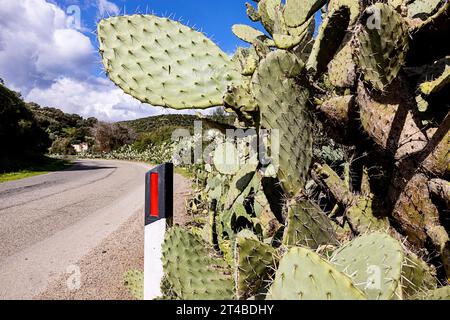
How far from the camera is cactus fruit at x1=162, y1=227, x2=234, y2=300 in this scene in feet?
5.78

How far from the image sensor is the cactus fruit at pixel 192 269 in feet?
5.78

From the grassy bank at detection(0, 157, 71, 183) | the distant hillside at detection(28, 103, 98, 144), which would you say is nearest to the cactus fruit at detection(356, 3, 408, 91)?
the grassy bank at detection(0, 157, 71, 183)

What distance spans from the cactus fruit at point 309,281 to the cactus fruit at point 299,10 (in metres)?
1.34

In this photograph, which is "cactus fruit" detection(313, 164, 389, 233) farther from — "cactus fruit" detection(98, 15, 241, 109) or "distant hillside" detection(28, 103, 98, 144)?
"distant hillside" detection(28, 103, 98, 144)

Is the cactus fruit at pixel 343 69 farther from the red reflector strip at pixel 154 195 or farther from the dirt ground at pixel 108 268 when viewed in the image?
the dirt ground at pixel 108 268

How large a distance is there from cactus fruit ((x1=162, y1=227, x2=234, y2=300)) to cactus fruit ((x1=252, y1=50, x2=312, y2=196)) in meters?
0.58

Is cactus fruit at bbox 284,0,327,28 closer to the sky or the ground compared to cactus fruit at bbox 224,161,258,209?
closer to the sky

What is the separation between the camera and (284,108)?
5.89ft

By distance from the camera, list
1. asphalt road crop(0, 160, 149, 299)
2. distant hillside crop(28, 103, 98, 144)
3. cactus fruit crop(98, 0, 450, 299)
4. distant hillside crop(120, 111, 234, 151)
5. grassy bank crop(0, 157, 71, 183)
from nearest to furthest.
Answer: cactus fruit crop(98, 0, 450, 299) < distant hillside crop(120, 111, 234, 151) < asphalt road crop(0, 160, 149, 299) < grassy bank crop(0, 157, 71, 183) < distant hillside crop(28, 103, 98, 144)

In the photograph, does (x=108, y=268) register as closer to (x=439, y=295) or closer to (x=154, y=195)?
(x=154, y=195)

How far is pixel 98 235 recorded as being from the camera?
516cm

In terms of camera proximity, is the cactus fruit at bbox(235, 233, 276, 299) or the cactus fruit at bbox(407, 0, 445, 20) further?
the cactus fruit at bbox(407, 0, 445, 20)

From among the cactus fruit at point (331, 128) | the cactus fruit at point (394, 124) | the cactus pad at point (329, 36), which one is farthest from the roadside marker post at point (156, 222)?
the cactus fruit at point (394, 124)

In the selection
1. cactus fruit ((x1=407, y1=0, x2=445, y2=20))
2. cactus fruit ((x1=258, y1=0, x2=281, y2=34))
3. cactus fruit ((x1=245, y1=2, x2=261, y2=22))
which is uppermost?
cactus fruit ((x1=245, y1=2, x2=261, y2=22))
